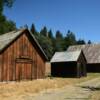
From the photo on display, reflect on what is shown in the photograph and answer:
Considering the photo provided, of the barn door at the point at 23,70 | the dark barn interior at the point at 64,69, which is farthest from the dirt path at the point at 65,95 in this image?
the dark barn interior at the point at 64,69

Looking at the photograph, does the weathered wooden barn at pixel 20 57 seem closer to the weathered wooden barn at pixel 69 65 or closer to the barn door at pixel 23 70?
the barn door at pixel 23 70

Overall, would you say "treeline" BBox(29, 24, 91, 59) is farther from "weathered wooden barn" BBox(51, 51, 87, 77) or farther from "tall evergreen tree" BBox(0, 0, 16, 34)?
"weathered wooden barn" BBox(51, 51, 87, 77)

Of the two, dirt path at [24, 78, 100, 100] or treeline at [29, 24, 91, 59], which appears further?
treeline at [29, 24, 91, 59]

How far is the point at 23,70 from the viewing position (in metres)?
33.1

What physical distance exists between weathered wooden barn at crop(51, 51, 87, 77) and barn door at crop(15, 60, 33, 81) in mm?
13398

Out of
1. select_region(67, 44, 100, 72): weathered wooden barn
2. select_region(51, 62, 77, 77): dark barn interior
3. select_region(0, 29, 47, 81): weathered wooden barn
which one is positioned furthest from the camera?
select_region(67, 44, 100, 72): weathered wooden barn

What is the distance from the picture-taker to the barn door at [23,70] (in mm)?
32125

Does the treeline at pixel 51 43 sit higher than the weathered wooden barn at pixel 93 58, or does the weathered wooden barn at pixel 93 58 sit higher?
the treeline at pixel 51 43

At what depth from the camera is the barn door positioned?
32.1 metres

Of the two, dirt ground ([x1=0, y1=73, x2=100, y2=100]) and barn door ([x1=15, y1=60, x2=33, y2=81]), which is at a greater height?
barn door ([x1=15, y1=60, x2=33, y2=81])

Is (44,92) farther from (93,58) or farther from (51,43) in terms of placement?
(51,43)

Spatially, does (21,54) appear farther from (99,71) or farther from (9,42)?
(99,71)

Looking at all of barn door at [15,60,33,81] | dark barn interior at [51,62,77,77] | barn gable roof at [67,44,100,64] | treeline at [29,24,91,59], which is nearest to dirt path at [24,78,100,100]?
barn door at [15,60,33,81]

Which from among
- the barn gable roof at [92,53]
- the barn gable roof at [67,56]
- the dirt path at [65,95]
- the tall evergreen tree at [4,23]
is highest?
the tall evergreen tree at [4,23]
